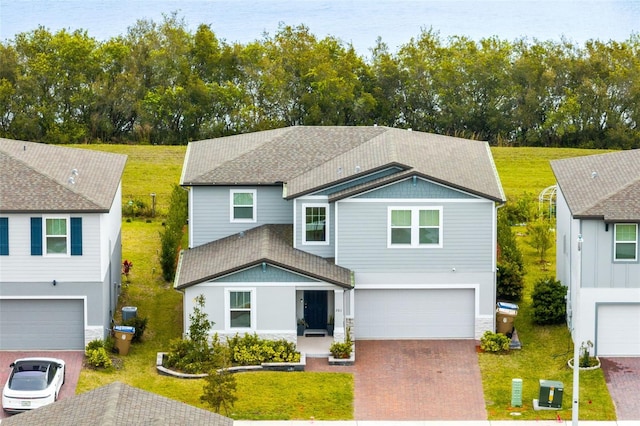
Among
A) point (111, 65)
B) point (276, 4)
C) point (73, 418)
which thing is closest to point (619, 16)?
point (276, 4)

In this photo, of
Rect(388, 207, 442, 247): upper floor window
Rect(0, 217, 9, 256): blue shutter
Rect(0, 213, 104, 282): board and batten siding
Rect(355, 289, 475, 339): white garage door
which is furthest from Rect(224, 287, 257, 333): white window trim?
Rect(0, 217, 9, 256): blue shutter

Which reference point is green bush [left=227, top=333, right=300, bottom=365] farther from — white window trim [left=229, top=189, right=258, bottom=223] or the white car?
white window trim [left=229, top=189, right=258, bottom=223]

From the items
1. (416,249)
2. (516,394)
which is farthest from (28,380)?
(516,394)

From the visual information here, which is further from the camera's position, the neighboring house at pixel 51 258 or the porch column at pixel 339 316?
the porch column at pixel 339 316

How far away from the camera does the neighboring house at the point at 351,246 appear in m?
42.1

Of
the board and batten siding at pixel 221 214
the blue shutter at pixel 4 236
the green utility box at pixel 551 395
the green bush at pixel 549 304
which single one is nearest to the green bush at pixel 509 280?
the green bush at pixel 549 304

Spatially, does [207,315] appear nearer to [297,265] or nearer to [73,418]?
[297,265]

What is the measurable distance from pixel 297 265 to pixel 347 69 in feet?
130

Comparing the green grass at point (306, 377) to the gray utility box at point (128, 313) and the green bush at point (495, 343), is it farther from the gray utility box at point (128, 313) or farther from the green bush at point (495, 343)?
the gray utility box at point (128, 313)

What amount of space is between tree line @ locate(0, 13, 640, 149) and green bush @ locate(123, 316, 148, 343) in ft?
118

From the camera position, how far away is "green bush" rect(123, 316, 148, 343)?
43.2 m

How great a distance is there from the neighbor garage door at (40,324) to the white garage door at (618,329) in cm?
1646

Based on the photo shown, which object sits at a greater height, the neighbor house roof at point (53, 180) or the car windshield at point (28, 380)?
the neighbor house roof at point (53, 180)

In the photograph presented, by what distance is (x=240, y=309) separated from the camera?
4209 centimetres
